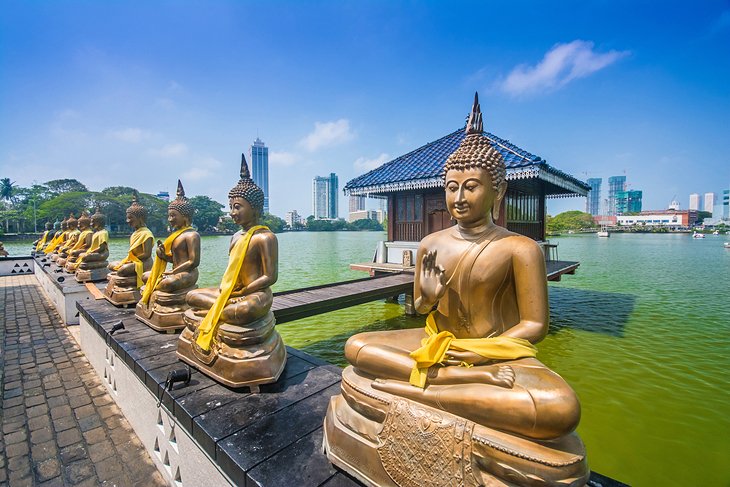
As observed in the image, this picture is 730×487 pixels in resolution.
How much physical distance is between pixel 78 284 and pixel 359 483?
9.02 m

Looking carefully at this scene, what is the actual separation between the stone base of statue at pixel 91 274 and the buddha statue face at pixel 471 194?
9471 mm

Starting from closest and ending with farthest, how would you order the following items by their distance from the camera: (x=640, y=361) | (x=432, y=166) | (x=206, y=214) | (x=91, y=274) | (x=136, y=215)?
(x=136, y=215)
(x=640, y=361)
(x=91, y=274)
(x=432, y=166)
(x=206, y=214)

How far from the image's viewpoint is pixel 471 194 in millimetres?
2219

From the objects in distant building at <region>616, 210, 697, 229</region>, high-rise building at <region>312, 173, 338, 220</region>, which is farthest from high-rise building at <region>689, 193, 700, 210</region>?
high-rise building at <region>312, 173, 338, 220</region>

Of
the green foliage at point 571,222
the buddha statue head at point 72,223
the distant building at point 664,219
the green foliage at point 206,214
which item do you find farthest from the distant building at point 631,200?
the buddha statue head at point 72,223

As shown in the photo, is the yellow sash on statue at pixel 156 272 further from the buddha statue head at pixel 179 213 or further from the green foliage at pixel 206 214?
the green foliage at pixel 206 214

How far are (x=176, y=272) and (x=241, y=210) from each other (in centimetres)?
195

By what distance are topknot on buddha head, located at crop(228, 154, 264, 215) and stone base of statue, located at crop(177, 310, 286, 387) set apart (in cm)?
118

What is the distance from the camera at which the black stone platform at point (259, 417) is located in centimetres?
219

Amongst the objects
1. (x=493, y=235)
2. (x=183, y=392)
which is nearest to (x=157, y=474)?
(x=183, y=392)

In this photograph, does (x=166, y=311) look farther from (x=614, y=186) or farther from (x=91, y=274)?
(x=614, y=186)

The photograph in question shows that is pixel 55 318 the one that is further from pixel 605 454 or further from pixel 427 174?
pixel 605 454

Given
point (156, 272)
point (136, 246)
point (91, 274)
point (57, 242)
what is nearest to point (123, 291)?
point (136, 246)

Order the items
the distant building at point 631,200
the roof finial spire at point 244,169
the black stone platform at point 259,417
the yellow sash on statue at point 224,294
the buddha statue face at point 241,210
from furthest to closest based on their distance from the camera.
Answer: the distant building at point 631,200 → the roof finial spire at point 244,169 → the buddha statue face at point 241,210 → the yellow sash on statue at point 224,294 → the black stone platform at point 259,417
